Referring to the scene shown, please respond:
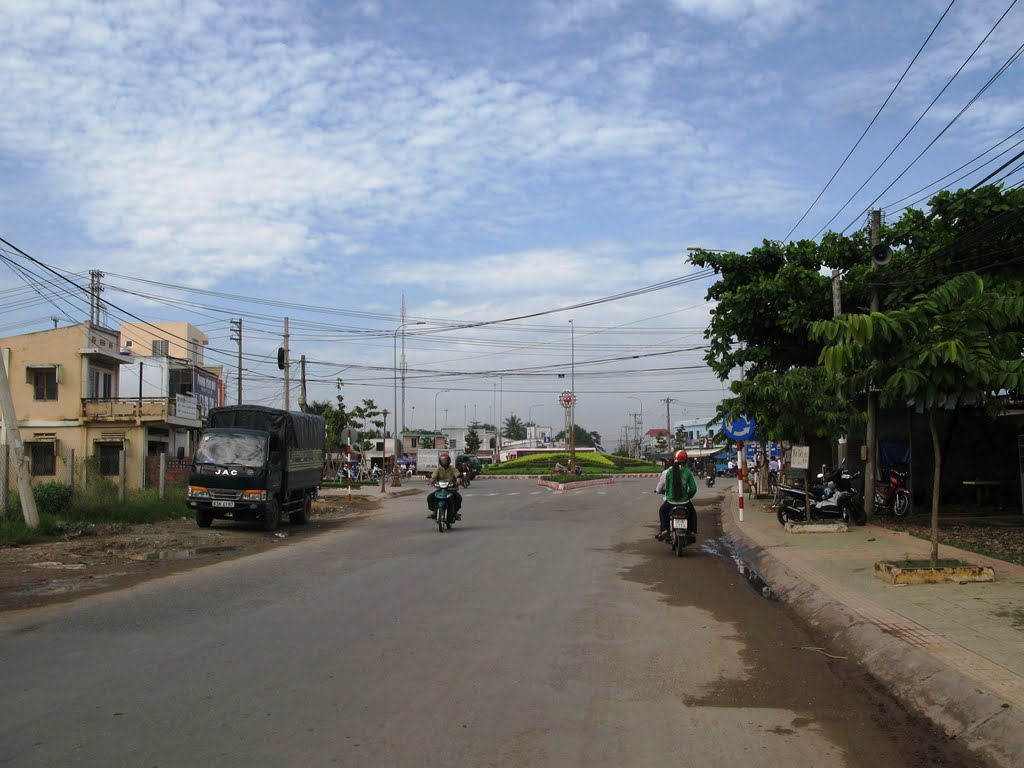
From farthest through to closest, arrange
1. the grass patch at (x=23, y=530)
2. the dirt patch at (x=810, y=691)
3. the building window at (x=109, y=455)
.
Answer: the building window at (x=109, y=455) → the grass patch at (x=23, y=530) → the dirt patch at (x=810, y=691)

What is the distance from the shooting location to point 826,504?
18188mm

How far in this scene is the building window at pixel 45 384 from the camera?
37781mm

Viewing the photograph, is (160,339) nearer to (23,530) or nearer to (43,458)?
(43,458)

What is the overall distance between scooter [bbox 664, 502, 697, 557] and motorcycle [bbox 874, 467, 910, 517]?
7.73m

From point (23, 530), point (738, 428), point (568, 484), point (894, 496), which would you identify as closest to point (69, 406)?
point (568, 484)

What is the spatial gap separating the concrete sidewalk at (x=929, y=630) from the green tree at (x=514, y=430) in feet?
574

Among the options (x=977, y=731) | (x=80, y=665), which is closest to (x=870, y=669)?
(x=977, y=731)

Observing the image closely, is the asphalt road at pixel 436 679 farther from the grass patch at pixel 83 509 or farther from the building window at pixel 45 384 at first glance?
the building window at pixel 45 384

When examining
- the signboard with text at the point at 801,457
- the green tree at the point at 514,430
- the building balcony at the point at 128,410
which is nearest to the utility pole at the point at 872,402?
the signboard with text at the point at 801,457

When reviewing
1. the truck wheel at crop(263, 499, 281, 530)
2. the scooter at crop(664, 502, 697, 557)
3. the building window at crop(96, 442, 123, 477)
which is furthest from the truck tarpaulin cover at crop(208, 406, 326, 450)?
the building window at crop(96, 442, 123, 477)

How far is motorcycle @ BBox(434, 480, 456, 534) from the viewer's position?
18953mm

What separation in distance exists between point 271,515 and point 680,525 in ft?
33.0

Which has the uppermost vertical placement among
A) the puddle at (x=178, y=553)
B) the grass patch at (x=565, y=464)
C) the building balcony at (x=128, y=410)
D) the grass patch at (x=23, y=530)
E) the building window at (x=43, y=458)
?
the building balcony at (x=128, y=410)

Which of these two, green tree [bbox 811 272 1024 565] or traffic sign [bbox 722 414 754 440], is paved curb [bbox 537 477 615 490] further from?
green tree [bbox 811 272 1024 565]
